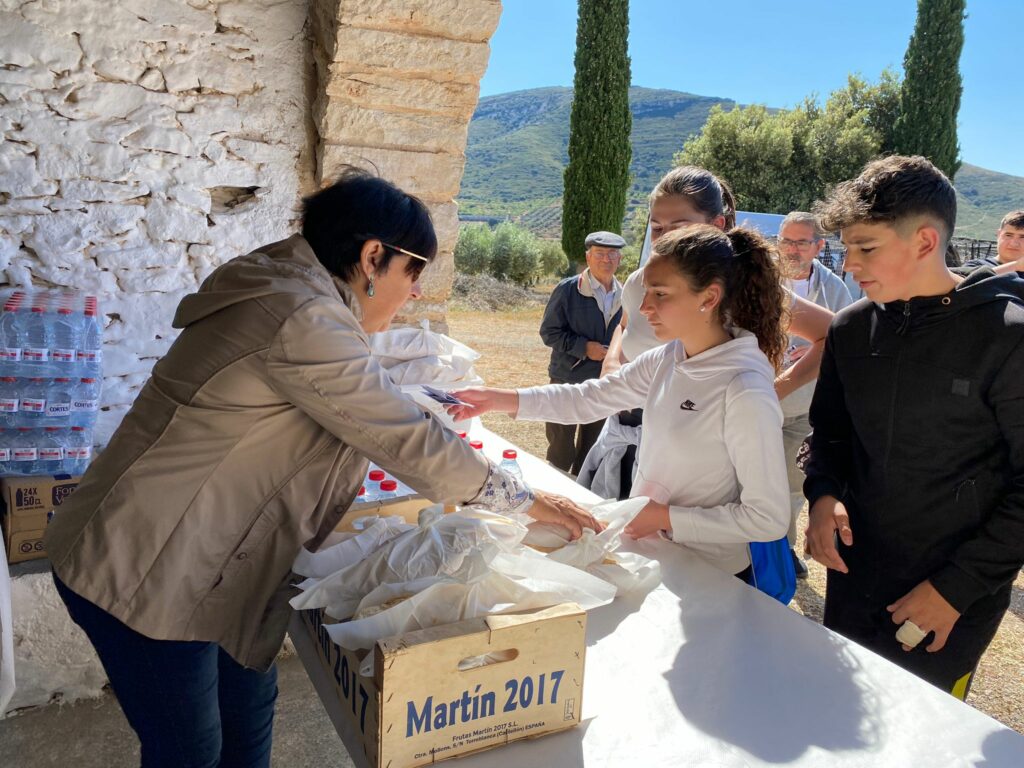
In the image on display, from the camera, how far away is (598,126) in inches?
557

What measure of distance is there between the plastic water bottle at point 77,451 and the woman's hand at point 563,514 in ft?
6.35

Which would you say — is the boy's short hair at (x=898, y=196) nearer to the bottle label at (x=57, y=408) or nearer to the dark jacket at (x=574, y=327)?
the bottle label at (x=57, y=408)

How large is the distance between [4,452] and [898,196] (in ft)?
9.36

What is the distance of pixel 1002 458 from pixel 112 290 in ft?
9.57

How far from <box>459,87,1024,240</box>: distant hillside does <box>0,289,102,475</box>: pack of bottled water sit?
144ft

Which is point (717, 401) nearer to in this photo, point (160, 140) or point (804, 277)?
point (804, 277)

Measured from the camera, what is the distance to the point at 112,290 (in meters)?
2.83

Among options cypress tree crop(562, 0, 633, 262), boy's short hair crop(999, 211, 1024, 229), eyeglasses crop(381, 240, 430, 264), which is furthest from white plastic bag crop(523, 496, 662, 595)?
cypress tree crop(562, 0, 633, 262)

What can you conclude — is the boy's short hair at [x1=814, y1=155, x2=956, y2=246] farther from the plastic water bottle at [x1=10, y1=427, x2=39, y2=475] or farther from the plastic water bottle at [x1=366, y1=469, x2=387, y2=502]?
the plastic water bottle at [x1=10, y1=427, x2=39, y2=475]

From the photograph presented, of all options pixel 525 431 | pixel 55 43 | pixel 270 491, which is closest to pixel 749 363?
pixel 270 491

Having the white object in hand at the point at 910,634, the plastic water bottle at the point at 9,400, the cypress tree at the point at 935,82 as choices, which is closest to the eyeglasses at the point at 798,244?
the white object in hand at the point at 910,634

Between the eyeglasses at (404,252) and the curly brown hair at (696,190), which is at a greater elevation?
the curly brown hair at (696,190)

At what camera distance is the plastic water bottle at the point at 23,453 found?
8.50 feet

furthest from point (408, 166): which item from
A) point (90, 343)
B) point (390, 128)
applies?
point (90, 343)
